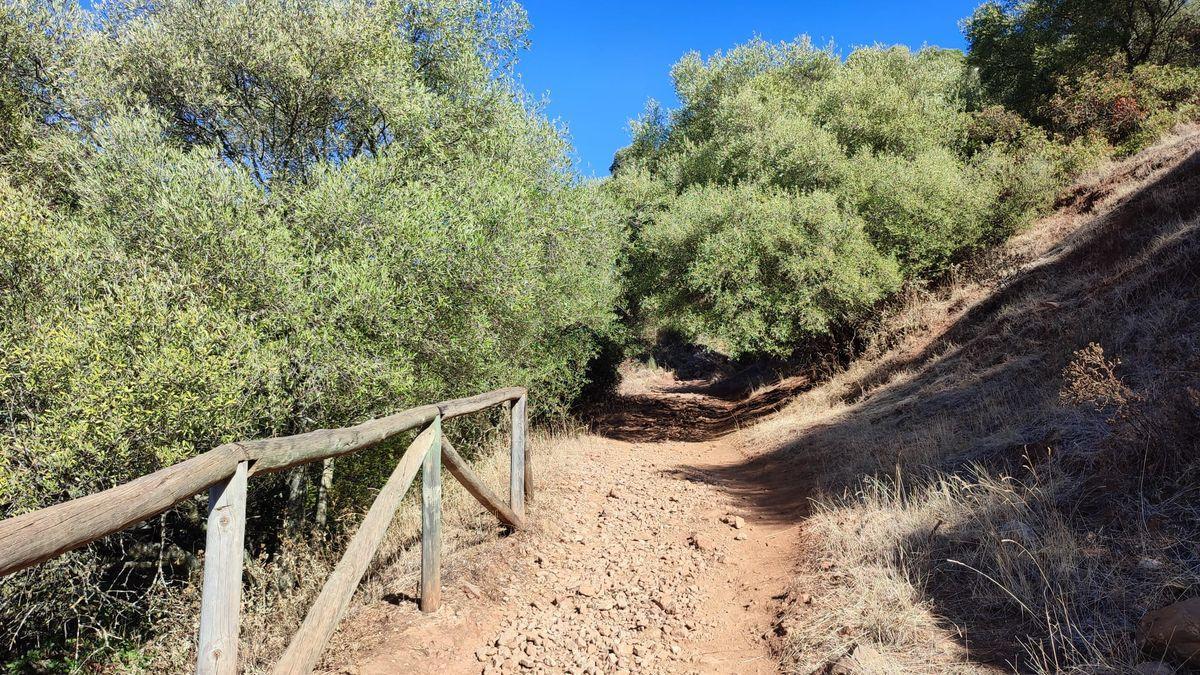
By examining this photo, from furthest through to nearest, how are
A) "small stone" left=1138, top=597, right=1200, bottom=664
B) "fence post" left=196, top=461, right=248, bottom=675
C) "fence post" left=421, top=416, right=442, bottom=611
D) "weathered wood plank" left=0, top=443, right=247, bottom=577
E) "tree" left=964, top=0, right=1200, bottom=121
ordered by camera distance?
"tree" left=964, top=0, right=1200, bottom=121, "fence post" left=421, top=416, right=442, bottom=611, "small stone" left=1138, top=597, right=1200, bottom=664, "fence post" left=196, top=461, right=248, bottom=675, "weathered wood plank" left=0, top=443, right=247, bottom=577

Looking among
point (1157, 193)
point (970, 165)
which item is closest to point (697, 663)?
point (1157, 193)

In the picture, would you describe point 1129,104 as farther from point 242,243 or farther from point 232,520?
point 232,520

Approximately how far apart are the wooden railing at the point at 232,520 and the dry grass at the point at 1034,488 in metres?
2.92

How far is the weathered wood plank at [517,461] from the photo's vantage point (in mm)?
6316

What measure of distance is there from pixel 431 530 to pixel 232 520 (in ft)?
6.76

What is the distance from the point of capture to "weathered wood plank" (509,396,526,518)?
632cm

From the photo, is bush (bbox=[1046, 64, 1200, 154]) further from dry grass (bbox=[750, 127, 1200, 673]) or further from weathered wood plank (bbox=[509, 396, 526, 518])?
weathered wood plank (bbox=[509, 396, 526, 518])

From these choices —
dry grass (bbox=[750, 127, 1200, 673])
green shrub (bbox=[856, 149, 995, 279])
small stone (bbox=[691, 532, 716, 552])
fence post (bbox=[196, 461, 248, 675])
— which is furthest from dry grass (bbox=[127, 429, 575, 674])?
green shrub (bbox=[856, 149, 995, 279])

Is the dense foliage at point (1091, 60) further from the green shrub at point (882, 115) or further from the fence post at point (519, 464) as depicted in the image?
the fence post at point (519, 464)

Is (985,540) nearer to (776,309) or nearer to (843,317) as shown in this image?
(776,309)

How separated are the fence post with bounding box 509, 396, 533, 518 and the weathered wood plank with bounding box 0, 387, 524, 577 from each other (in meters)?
2.79

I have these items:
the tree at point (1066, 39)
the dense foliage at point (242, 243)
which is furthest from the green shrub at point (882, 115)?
the dense foliage at point (242, 243)

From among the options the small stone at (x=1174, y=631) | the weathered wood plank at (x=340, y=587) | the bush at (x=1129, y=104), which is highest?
the bush at (x=1129, y=104)

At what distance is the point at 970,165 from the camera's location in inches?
645
